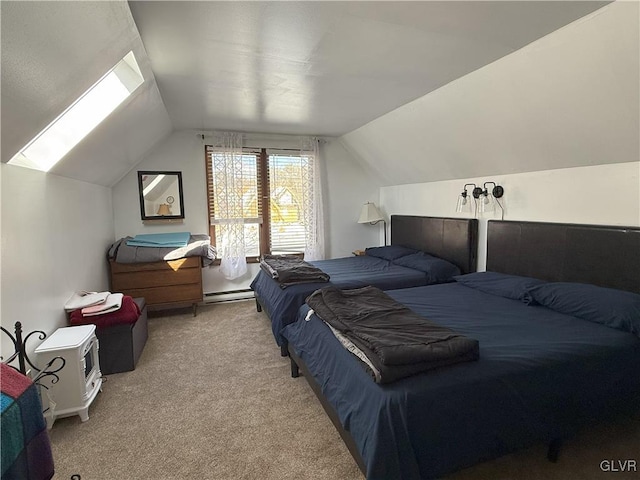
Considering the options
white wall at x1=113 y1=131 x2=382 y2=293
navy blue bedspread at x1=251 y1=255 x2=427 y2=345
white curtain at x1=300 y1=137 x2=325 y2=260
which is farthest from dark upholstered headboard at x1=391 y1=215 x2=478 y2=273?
white curtain at x1=300 y1=137 x2=325 y2=260

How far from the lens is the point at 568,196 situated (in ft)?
8.43

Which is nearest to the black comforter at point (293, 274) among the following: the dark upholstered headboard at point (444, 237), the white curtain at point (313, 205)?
the white curtain at point (313, 205)

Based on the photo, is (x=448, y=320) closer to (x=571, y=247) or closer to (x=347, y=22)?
(x=571, y=247)

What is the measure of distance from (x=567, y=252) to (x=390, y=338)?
1905mm

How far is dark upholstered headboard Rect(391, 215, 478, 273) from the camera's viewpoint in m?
3.46

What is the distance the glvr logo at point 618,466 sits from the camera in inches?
65.6

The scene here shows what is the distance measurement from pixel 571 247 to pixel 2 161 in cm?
389

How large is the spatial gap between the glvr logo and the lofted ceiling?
2380 millimetres

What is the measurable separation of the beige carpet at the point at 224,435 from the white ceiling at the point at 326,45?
238 cm

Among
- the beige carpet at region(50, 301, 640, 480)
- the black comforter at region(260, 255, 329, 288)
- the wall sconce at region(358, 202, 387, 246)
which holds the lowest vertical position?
the beige carpet at region(50, 301, 640, 480)

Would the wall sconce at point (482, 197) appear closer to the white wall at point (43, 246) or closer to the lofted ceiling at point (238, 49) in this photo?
the lofted ceiling at point (238, 49)

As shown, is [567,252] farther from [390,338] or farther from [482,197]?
[390,338]

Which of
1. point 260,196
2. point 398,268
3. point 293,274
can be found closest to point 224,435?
point 293,274

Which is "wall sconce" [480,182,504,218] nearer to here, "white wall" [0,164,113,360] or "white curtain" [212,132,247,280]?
"white curtain" [212,132,247,280]
